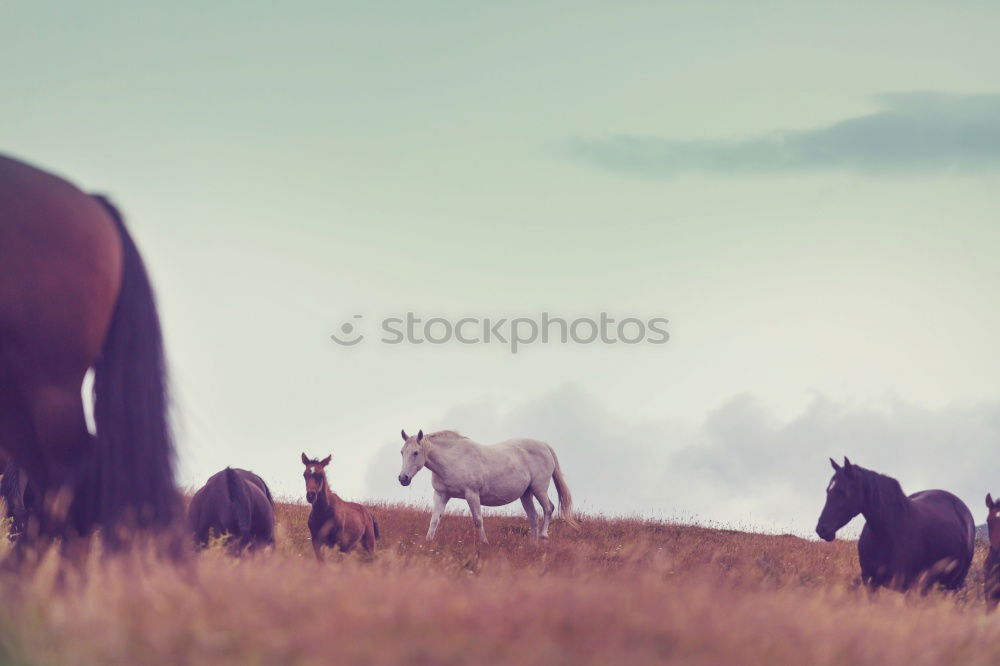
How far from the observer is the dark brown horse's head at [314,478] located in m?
11.6

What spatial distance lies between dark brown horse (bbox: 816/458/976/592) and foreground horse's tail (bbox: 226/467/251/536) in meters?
6.96

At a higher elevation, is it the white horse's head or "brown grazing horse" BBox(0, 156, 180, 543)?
"brown grazing horse" BBox(0, 156, 180, 543)

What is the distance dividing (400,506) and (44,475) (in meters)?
15.7

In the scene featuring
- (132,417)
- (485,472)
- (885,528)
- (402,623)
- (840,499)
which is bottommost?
(885,528)

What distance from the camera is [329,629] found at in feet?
11.6

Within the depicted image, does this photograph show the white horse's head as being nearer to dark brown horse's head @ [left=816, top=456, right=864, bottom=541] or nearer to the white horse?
the white horse

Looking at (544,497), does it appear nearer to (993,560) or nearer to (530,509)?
(530,509)

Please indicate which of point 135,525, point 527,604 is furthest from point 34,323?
point 527,604

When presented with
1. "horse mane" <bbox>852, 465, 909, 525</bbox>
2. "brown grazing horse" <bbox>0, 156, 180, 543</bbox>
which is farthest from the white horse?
"brown grazing horse" <bbox>0, 156, 180, 543</bbox>

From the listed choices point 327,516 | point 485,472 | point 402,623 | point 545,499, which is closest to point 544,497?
point 545,499

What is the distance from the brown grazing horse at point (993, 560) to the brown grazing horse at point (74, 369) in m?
9.34

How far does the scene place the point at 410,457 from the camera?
54.4ft

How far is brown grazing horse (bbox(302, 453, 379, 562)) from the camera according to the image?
11625 millimetres

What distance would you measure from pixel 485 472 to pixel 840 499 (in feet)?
28.0
